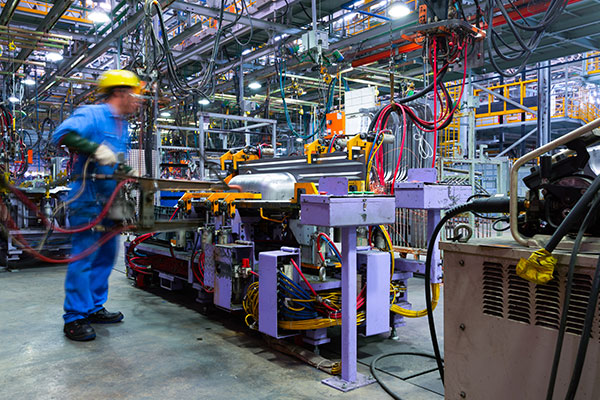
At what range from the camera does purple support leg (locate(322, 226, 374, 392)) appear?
2.63 meters

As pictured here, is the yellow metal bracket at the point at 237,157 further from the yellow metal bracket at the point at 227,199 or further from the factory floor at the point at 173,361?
the factory floor at the point at 173,361

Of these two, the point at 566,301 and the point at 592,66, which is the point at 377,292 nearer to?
the point at 566,301

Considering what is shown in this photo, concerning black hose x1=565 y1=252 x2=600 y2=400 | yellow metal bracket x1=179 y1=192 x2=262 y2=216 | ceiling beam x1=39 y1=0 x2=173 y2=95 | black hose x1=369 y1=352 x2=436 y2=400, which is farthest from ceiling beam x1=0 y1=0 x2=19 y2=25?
Answer: black hose x1=565 y1=252 x2=600 y2=400

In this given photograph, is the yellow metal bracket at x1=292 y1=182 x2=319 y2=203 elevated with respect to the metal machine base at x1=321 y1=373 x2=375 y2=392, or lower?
elevated

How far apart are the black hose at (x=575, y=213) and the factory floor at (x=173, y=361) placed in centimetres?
163

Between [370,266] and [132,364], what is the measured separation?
1.65 meters

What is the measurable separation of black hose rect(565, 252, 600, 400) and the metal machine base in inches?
65.1

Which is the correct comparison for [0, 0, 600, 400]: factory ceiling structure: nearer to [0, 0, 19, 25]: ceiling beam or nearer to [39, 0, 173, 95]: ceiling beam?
[0, 0, 19, 25]: ceiling beam

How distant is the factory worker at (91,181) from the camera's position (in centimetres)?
339

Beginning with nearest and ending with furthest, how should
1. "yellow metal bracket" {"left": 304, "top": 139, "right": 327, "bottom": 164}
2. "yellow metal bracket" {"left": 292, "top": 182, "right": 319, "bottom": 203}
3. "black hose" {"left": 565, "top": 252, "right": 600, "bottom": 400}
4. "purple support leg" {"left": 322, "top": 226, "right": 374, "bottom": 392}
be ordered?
"black hose" {"left": 565, "top": 252, "right": 600, "bottom": 400}, "purple support leg" {"left": 322, "top": 226, "right": 374, "bottom": 392}, "yellow metal bracket" {"left": 292, "top": 182, "right": 319, "bottom": 203}, "yellow metal bracket" {"left": 304, "top": 139, "right": 327, "bottom": 164}

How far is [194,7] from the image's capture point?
6.19 meters

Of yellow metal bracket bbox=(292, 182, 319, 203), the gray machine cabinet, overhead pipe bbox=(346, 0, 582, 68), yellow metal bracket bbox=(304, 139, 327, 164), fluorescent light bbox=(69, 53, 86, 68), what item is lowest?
the gray machine cabinet

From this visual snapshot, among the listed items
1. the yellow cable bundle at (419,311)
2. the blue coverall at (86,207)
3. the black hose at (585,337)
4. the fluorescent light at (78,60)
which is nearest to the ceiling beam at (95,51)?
the fluorescent light at (78,60)

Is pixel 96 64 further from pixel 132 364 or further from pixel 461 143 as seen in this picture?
pixel 132 364
